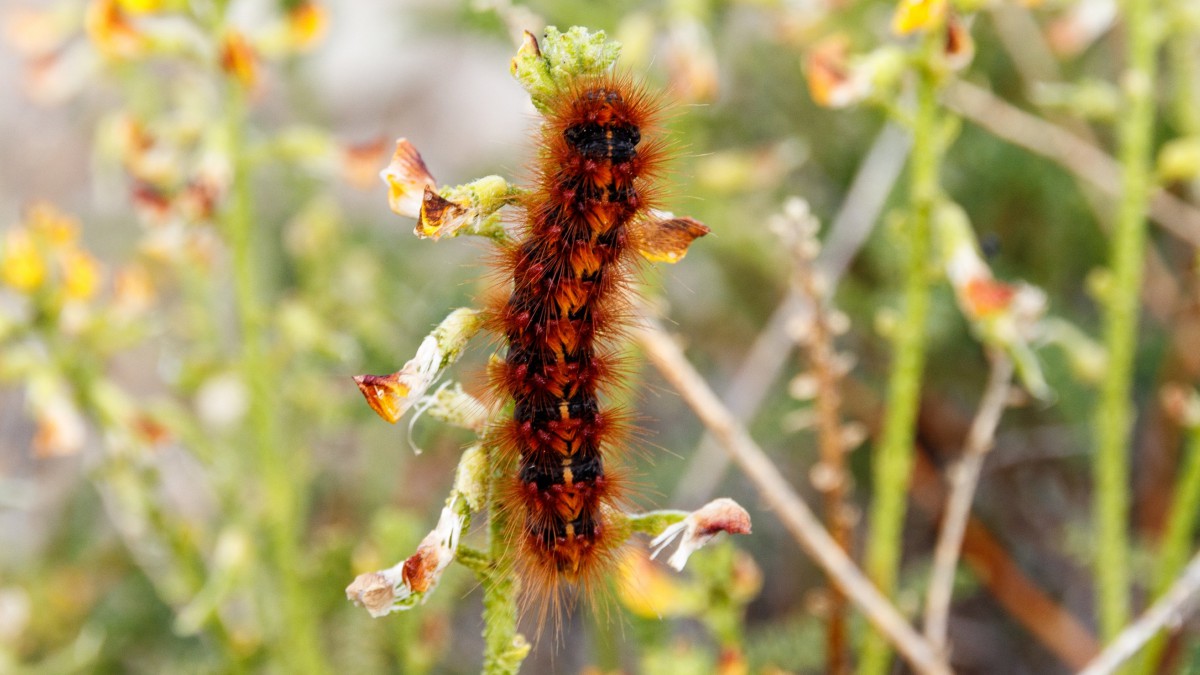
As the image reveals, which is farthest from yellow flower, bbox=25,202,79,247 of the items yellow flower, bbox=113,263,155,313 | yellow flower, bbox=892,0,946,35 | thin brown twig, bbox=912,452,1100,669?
thin brown twig, bbox=912,452,1100,669

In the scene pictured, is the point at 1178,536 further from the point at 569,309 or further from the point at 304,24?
the point at 304,24

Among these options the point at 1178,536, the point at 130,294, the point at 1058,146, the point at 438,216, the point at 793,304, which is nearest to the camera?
the point at 438,216

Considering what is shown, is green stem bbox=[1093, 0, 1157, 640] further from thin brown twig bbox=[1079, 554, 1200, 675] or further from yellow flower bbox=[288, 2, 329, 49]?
yellow flower bbox=[288, 2, 329, 49]

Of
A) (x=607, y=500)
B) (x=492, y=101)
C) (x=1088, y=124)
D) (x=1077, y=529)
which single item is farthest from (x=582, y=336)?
(x=492, y=101)

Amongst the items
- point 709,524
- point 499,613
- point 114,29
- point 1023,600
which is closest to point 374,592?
point 499,613

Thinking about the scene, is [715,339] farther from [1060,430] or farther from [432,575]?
[432,575]

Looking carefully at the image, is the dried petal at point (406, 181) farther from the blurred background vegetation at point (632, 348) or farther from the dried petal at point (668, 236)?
the blurred background vegetation at point (632, 348)

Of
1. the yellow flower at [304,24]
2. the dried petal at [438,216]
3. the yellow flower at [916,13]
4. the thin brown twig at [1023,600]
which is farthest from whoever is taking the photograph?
the thin brown twig at [1023,600]

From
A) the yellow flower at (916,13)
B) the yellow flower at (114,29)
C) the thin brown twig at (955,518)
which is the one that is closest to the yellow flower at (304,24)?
the yellow flower at (114,29)
